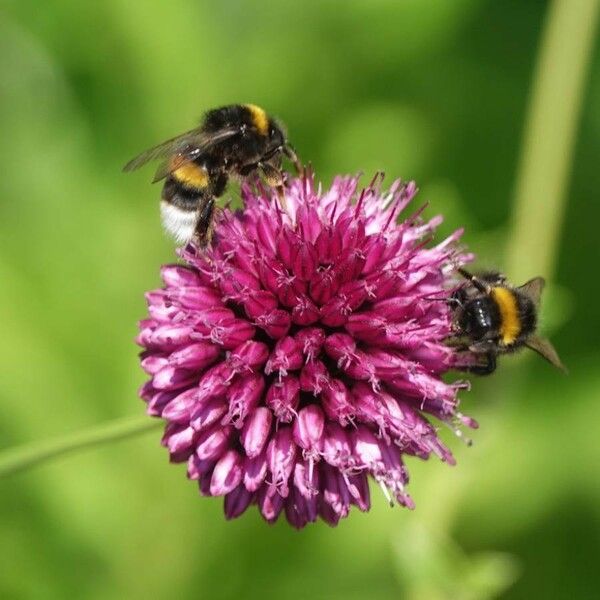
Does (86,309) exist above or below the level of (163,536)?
above

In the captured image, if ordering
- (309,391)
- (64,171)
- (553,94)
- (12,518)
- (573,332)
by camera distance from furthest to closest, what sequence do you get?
1. (573,332)
2. (64,171)
3. (553,94)
4. (12,518)
5. (309,391)

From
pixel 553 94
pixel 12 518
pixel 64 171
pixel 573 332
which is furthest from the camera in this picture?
pixel 573 332

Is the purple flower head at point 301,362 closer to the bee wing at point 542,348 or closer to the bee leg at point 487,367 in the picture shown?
the bee leg at point 487,367

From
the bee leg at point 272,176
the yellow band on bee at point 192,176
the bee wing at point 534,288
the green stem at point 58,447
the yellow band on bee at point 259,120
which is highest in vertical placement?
the yellow band on bee at point 259,120

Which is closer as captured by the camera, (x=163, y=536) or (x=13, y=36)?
(x=163, y=536)

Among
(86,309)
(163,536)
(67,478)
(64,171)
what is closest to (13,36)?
(64,171)

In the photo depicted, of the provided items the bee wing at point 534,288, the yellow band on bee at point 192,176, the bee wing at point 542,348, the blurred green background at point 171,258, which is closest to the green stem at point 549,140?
the blurred green background at point 171,258

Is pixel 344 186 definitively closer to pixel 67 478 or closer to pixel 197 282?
pixel 197 282
